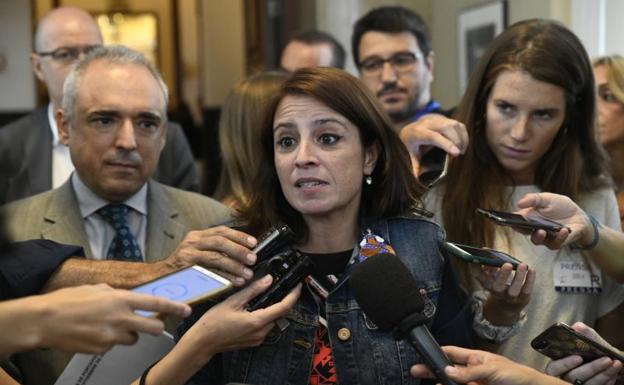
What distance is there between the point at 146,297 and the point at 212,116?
260 inches

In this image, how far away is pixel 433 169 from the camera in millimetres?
2963

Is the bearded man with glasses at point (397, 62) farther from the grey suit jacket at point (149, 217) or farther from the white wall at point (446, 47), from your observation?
the white wall at point (446, 47)

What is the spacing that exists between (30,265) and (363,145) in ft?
2.92

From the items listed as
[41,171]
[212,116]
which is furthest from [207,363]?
[212,116]

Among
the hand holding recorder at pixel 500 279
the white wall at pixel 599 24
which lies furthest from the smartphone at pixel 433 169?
the white wall at pixel 599 24

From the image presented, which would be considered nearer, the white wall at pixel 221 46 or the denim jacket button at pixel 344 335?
the denim jacket button at pixel 344 335

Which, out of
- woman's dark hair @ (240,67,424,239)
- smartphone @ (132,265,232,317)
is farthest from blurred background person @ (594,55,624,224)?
smartphone @ (132,265,232,317)

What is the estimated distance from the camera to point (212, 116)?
8125 millimetres

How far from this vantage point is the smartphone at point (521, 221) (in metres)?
2.19

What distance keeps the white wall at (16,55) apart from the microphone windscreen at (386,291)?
7.12 meters

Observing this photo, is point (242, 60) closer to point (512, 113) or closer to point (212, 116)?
point (212, 116)

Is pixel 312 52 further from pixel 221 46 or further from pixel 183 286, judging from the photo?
pixel 221 46

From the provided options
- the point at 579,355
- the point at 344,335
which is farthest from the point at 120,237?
the point at 579,355

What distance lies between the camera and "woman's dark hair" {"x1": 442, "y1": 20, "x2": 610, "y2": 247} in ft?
8.81
